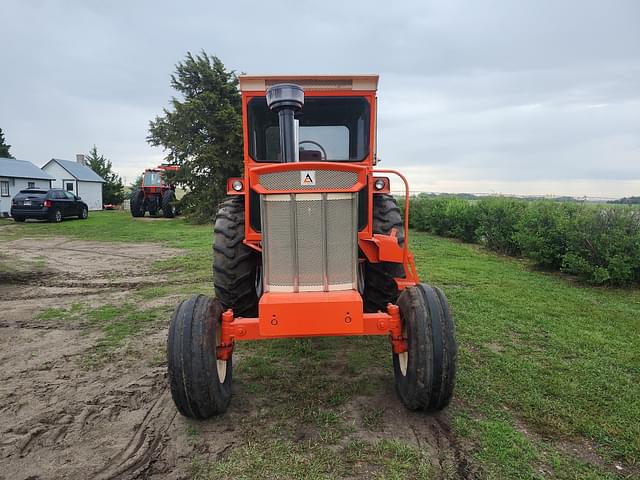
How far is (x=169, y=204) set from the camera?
23.3 m

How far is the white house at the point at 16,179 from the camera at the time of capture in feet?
83.1

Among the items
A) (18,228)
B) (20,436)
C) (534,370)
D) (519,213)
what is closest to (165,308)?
(20,436)

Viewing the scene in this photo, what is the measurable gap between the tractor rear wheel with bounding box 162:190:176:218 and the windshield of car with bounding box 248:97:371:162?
1968 cm

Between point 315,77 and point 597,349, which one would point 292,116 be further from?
point 597,349

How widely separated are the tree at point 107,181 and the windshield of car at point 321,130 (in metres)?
35.7

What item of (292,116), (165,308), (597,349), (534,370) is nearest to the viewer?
(292,116)

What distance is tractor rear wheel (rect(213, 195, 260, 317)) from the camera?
13.2ft

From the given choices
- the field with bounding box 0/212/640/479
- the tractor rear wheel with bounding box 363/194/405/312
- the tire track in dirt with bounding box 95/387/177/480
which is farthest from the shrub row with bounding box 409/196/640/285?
the tire track in dirt with bounding box 95/387/177/480

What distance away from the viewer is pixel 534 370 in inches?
162

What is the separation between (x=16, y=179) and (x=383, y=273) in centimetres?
2898

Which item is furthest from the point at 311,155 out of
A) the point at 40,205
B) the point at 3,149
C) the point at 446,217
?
the point at 3,149

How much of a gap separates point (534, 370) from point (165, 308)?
4570 mm

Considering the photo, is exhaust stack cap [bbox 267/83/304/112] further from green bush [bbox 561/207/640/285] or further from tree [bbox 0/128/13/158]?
tree [bbox 0/128/13/158]

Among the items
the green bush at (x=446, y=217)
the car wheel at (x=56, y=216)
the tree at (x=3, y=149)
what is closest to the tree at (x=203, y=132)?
the car wheel at (x=56, y=216)
